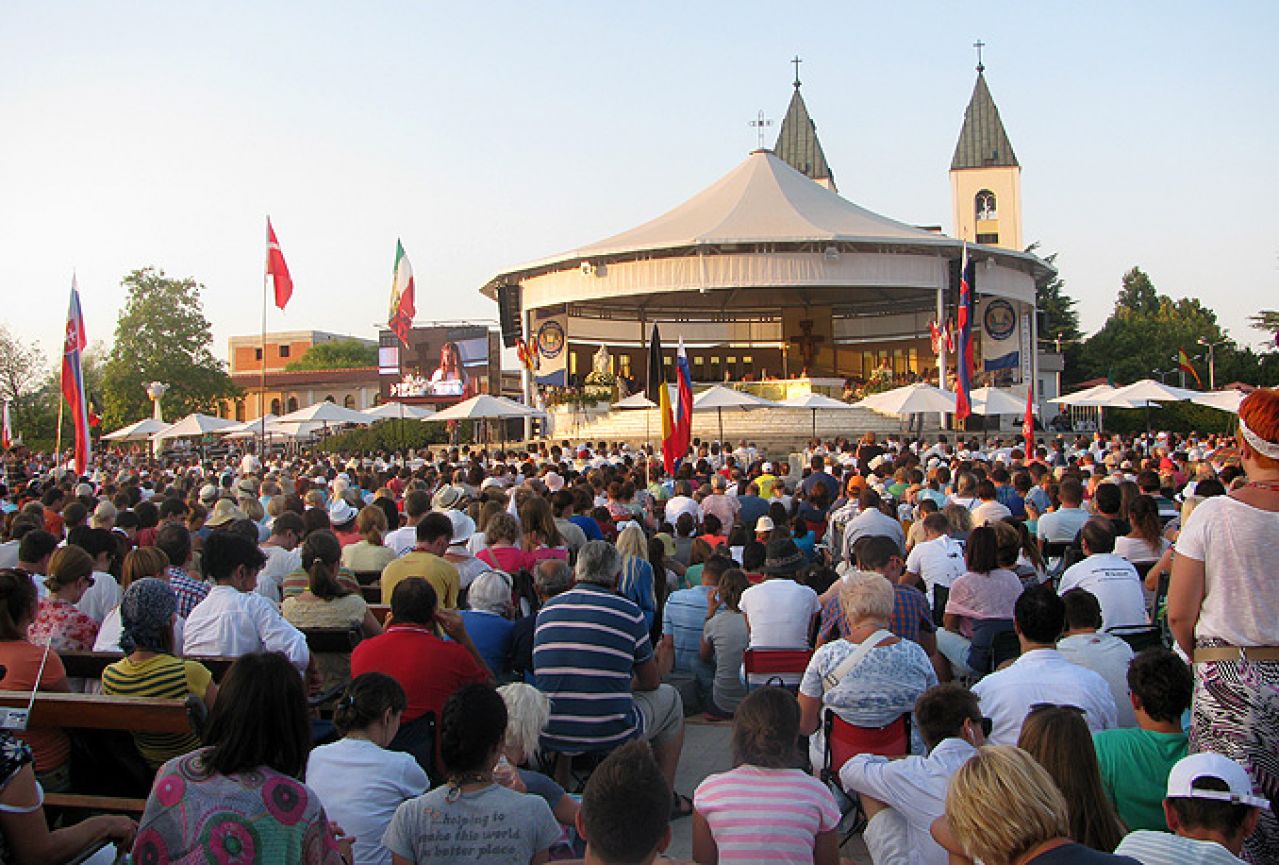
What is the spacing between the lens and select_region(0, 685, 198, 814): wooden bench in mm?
3723

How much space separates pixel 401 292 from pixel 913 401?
12.7m

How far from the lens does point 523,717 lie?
376 centimetres

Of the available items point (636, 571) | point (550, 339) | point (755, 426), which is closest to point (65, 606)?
point (636, 571)

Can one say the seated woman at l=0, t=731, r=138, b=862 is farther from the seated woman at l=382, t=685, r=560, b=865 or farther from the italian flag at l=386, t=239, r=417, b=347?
the italian flag at l=386, t=239, r=417, b=347

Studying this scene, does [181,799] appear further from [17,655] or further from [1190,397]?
[1190,397]

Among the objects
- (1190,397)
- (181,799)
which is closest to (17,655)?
(181,799)

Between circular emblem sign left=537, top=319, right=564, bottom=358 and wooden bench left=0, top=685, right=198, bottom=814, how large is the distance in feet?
106

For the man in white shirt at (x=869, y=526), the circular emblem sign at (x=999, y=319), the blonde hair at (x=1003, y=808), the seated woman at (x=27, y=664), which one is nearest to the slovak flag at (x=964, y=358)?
the man in white shirt at (x=869, y=526)

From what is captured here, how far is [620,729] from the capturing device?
4391mm

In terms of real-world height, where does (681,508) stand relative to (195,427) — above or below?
below

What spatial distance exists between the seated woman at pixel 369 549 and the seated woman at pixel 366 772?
12.6ft

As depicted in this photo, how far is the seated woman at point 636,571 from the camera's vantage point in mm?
6191

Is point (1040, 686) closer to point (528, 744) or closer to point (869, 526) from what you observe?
point (528, 744)

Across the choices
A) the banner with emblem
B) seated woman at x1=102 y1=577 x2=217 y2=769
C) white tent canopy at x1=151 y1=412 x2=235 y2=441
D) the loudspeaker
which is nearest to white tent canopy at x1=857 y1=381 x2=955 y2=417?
white tent canopy at x1=151 y1=412 x2=235 y2=441
